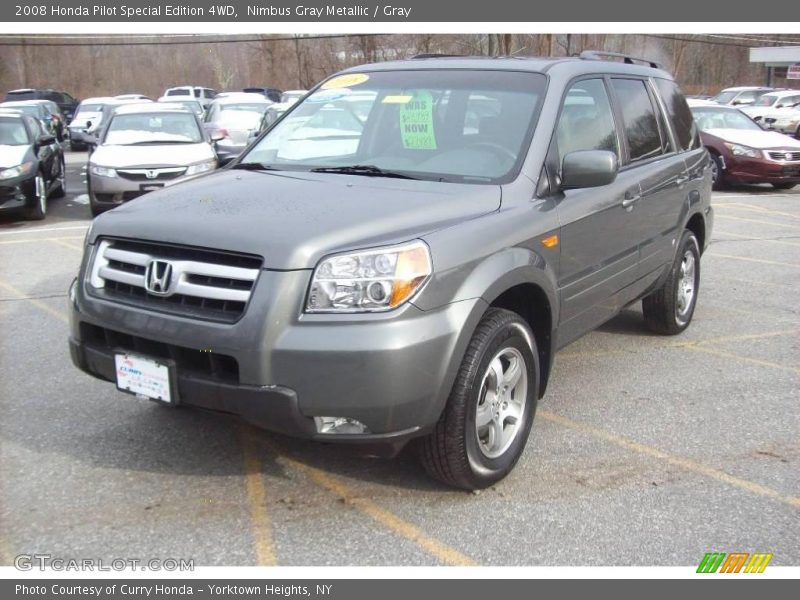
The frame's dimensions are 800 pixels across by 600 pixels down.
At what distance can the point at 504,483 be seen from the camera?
371 cm

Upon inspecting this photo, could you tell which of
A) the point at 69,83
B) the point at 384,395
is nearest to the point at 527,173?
the point at 384,395

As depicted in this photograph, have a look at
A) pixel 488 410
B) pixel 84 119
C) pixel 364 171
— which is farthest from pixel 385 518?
pixel 84 119

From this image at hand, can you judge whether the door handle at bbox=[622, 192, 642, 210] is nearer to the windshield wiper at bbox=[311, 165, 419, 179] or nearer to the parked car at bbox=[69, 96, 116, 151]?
the windshield wiper at bbox=[311, 165, 419, 179]

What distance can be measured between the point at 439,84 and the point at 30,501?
115 inches

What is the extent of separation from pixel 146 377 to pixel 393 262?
1136mm

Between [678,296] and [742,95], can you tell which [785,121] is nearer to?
[742,95]

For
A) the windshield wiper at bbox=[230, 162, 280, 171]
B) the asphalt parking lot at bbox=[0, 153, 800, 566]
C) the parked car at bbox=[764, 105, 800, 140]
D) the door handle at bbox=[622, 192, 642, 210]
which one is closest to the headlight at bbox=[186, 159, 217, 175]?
the asphalt parking lot at bbox=[0, 153, 800, 566]

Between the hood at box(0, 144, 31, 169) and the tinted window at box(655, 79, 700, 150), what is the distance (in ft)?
30.5

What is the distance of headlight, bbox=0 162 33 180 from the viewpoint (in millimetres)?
11203

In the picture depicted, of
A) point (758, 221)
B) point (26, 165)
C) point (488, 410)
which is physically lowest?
point (758, 221)

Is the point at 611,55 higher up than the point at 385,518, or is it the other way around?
the point at 611,55

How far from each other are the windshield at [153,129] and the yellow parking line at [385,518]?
932 cm

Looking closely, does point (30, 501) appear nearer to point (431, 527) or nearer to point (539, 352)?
point (431, 527)

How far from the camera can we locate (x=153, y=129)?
12.4 m
